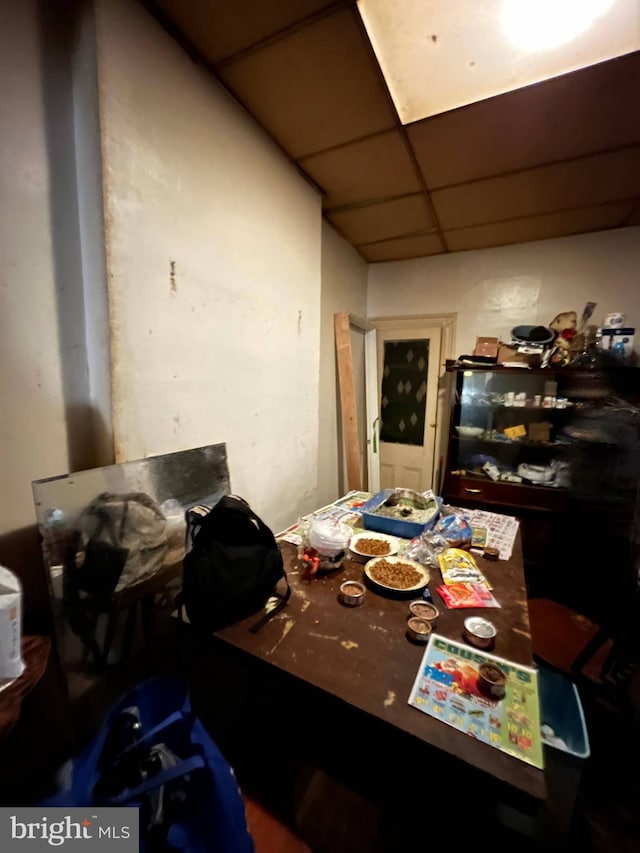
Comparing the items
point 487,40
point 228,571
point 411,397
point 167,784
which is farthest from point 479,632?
point 411,397

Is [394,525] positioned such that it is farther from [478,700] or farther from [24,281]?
[24,281]

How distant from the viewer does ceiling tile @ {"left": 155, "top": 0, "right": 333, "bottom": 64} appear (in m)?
1.07

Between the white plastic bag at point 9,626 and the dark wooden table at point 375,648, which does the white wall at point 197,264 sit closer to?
the white plastic bag at point 9,626

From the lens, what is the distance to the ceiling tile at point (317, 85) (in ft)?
3.84

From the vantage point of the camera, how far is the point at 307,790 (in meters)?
1.05

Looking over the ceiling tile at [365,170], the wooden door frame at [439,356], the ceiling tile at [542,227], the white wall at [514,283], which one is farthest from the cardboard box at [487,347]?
the ceiling tile at [365,170]

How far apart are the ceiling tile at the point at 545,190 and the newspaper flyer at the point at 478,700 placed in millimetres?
2340

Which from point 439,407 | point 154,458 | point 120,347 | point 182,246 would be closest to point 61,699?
point 154,458

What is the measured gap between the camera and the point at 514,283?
2754 mm

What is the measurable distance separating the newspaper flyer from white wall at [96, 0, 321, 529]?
3.59 ft

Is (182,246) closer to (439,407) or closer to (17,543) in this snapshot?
(17,543)

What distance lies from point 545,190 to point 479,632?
2.43m

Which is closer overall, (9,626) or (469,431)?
(9,626)

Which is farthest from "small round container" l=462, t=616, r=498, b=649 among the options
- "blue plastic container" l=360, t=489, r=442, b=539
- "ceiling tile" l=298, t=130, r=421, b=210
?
"ceiling tile" l=298, t=130, r=421, b=210
